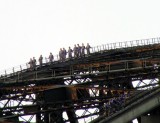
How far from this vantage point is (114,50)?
226 ft

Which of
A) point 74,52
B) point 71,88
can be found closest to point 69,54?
point 74,52

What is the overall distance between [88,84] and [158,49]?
590 inches

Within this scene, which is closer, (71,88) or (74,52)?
(71,88)

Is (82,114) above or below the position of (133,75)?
below

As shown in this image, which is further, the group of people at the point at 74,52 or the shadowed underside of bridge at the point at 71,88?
the group of people at the point at 74,52

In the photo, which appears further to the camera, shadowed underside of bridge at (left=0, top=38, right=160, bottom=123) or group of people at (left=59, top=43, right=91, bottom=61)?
group of people at (left=59, top=43, right=91, bottom=61)

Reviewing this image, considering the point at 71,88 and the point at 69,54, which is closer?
the point at 71,88

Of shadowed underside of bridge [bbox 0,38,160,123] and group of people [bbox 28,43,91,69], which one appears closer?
shadowed underside of bridge [bbox 0,38,160,123]

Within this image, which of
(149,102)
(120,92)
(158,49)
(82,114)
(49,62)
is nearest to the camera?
(149,102)

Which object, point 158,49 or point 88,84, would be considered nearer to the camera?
point 88,84

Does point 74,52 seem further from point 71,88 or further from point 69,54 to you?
point 71,88

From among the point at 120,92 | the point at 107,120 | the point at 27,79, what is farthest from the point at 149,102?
the point at 27,79

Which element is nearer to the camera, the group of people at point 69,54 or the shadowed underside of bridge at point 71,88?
the shadowed underside of bridge at point 71,88

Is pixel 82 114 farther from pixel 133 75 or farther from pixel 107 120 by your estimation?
pixel 107 120
